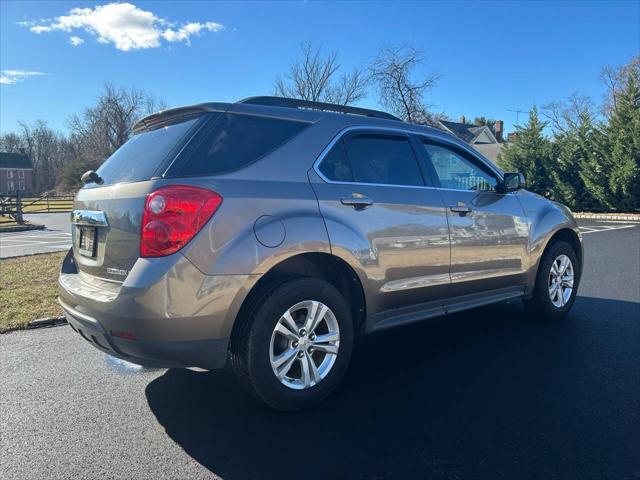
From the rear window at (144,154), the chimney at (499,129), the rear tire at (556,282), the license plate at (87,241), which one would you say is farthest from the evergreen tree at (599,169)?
the chimney at (499,129)

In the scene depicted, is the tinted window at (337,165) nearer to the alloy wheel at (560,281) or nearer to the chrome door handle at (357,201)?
the chrome door handle at (357,201)

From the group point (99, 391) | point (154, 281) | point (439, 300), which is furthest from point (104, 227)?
point (439, 300)

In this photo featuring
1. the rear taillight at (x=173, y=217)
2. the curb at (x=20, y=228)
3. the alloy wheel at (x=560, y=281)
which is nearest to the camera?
the rear taillight at (x=173, y=217)

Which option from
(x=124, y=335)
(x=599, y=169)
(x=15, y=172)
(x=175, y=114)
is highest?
(x=15, y=172)

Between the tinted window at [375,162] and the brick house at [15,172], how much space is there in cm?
10447

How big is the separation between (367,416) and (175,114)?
7.39 feet

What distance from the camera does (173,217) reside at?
2.54 metres

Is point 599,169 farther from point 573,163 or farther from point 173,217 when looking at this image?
point 173,217

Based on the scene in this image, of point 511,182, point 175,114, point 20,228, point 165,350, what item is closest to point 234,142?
point 175,114

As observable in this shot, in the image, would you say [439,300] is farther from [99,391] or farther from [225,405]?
[99,391]

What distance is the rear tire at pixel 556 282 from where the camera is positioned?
476 cm

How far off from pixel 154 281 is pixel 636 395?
313 centimetres

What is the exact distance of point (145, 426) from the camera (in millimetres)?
2818

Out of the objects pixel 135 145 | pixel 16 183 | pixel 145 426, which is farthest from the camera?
pixel 16 183
